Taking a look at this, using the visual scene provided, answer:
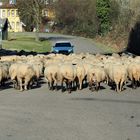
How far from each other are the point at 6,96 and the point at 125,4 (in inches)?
2162

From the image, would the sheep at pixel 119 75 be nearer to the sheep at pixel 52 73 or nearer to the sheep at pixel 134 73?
the sheep at pixel 134 73

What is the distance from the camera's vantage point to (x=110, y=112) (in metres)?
19.2

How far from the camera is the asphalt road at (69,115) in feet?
50.8

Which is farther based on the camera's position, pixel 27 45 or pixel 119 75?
pixel 27 45

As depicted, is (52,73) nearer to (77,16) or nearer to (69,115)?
(69,115)

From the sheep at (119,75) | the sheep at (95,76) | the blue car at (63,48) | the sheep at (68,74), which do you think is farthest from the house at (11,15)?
the sheep at (68,74)

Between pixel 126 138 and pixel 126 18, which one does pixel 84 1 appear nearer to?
pixel 126 18

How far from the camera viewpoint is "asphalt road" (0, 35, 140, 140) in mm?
15484

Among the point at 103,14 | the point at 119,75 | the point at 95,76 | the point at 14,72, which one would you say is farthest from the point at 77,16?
the point at 119,75

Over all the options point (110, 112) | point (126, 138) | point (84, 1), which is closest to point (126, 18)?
point (84, 1)

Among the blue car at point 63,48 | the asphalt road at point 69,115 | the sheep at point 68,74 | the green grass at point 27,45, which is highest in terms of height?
the sheep at point 68,74

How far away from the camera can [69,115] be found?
18.6 m

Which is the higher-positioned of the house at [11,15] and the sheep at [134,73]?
the sheep at [134,73]

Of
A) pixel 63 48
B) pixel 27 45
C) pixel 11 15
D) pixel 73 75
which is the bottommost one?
pixel 27 45
